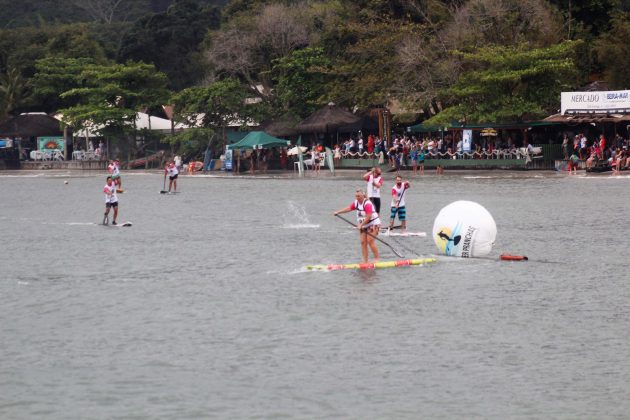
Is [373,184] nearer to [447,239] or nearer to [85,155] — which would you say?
[447,239]

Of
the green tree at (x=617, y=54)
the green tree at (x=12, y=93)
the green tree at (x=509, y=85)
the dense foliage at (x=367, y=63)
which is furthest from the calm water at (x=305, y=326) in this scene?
the green tree at (x=12, y=93)

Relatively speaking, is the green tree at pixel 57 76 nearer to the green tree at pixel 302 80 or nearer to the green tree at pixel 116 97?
the green tree at pixel 116 97

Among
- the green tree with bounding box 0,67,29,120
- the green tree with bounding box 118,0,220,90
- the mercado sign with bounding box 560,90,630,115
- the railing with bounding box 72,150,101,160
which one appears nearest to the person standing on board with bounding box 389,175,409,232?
the mercado sign with bounding box 560,90,630,115

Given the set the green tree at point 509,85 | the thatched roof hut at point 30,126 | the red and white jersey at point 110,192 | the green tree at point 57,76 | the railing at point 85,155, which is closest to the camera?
the red and white jersey at point 110,192

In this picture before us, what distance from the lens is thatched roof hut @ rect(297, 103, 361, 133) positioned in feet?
238

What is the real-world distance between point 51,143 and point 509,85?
140 feet

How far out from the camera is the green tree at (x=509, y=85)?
63438 mm

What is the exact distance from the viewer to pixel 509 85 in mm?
65812

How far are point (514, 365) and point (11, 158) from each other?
81967 mm

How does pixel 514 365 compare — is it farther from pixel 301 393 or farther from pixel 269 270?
pixel 269 270

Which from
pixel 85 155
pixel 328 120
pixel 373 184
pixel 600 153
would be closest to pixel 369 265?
pixel 373 184

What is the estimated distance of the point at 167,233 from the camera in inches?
1433

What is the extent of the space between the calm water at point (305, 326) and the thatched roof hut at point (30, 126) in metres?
54.7

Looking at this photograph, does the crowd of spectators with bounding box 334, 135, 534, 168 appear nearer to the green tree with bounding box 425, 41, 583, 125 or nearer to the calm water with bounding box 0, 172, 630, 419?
the green tree with bounding box 425, 41, 583, 125
